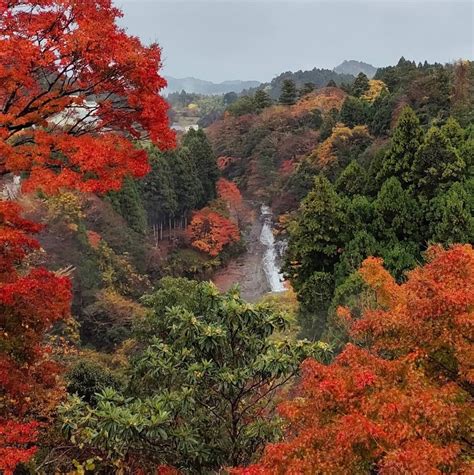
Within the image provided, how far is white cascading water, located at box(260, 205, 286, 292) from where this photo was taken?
37.8 metres

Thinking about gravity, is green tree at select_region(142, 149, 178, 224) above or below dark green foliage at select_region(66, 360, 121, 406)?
above

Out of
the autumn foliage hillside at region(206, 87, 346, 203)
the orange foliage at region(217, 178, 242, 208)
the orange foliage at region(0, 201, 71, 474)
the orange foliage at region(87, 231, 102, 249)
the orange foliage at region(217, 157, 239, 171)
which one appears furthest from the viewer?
the orange foliage at region(217, 157, 239, 171)

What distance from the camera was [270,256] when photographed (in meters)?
43.3

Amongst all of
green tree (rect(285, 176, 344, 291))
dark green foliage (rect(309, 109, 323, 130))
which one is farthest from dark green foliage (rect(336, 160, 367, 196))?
dark green foliage (rect(309, 109, 323, 130))

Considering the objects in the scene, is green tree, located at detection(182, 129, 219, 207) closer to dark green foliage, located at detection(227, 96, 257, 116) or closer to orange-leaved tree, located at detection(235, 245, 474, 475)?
dark green foliage, located at detection(227, 96, 257, 116)

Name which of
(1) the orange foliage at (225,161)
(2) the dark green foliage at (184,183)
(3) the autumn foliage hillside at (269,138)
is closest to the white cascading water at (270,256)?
(3) the autumn foliage hillside at (269,138)

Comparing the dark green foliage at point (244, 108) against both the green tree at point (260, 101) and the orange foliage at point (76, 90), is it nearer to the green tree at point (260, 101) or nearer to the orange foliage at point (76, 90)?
the green tree at point (260, 101)

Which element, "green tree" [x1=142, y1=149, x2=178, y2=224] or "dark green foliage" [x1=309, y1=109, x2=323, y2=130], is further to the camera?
"dark green foliage" [x1=309, y1=109, x2=323, y2=130]

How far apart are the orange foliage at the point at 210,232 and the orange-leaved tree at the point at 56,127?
29577 mm

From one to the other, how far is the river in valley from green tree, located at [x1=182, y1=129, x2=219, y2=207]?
5.38 m

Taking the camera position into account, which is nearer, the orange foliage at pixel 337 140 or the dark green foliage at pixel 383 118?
the orange foliage at pixel 337 140

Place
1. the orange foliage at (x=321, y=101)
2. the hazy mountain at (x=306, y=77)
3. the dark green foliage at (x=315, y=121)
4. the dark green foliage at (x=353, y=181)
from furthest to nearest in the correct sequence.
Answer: the hazy mountain at (x=306, y=77) < the orange foliage at (x=321, y=101) < the dark green foliage at (x=315, y=121) < the dark green foliage at (x=353, y=181)

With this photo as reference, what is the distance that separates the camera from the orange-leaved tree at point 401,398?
5.62m

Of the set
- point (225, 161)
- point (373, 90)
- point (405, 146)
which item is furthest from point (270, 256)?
point (373, 90)
